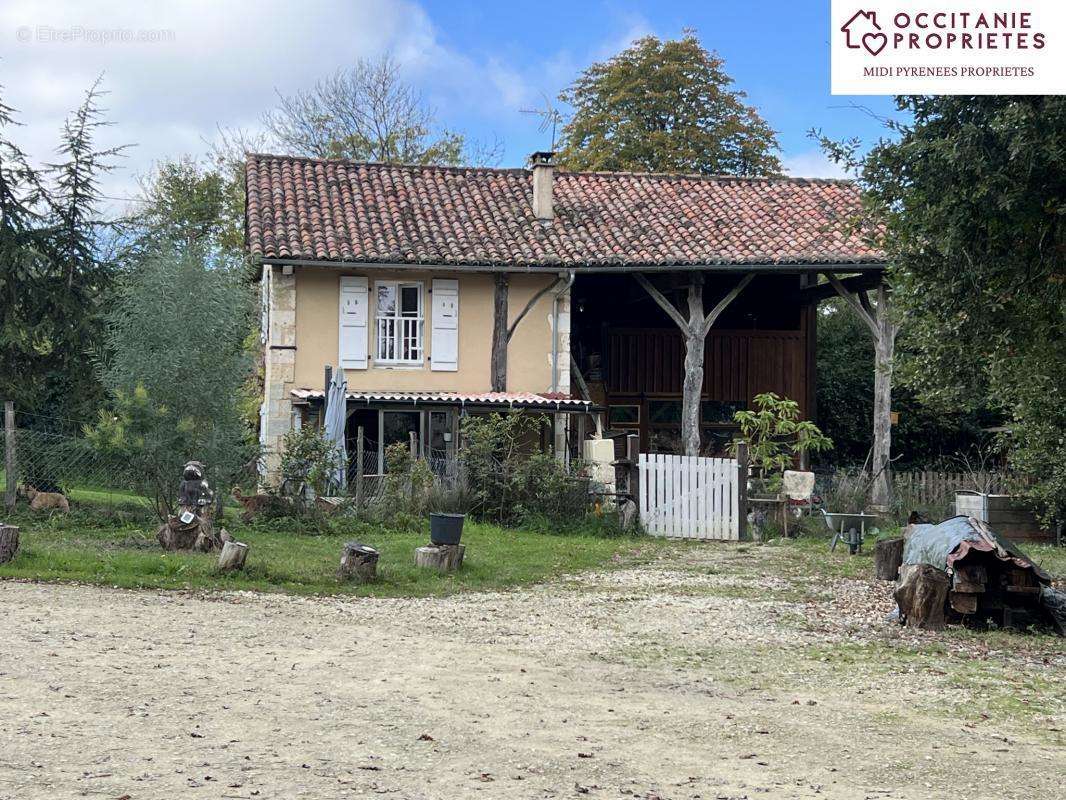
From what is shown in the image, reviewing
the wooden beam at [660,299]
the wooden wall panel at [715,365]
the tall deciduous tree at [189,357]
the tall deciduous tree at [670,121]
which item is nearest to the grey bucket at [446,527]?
the tall deciduous tree at [189,357]

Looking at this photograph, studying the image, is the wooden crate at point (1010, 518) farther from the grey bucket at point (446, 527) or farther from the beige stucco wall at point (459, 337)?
the grey bucket at point (446, 527)

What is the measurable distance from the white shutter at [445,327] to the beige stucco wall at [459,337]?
0.08 metres

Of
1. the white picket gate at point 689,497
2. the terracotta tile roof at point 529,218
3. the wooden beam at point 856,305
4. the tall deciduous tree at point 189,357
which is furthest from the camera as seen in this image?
the wooden beam at point 856,305

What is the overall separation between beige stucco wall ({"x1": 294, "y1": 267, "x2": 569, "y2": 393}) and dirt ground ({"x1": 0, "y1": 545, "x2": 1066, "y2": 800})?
1113 cm

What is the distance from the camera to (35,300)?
1809 cm

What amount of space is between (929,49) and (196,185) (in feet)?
101

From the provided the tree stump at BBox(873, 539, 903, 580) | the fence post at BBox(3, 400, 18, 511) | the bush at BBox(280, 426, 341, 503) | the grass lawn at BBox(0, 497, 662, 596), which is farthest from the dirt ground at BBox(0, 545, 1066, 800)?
the bush at BBox(280, 426, 341, 503)

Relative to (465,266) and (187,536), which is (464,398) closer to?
(465,266)

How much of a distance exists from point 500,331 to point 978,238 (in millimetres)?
12706

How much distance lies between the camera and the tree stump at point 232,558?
11.8m

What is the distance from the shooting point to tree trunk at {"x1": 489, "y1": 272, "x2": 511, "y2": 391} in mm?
22484

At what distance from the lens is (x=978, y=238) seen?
34.8ft

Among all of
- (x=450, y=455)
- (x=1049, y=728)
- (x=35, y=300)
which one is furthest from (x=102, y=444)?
(x=1049, y=728)

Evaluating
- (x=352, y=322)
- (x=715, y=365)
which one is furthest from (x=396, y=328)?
(x=715, y=365)
